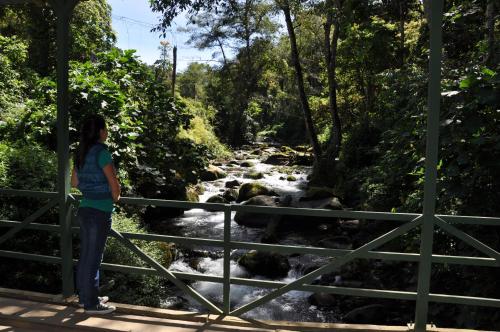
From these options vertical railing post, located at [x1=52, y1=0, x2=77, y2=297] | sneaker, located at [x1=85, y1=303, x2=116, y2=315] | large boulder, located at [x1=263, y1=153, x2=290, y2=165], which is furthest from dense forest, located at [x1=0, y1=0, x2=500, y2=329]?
large boulder, located at [x1=263, y1=153, x2=290, y2=165]

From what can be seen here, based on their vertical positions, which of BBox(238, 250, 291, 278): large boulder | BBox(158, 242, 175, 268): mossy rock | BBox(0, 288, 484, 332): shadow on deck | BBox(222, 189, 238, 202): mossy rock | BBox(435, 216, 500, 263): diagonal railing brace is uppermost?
BBox(435, 216, 500, 263): diagonal railing brace

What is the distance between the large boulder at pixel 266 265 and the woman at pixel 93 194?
5.77 m

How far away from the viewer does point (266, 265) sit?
32.1ft

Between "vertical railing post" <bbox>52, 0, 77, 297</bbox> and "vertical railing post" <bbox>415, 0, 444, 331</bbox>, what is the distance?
11.2ft

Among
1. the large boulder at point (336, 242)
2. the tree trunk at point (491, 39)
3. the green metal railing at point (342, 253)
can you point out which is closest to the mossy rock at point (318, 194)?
the large boulder at point (336, 242)

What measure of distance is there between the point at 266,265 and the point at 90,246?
603cm

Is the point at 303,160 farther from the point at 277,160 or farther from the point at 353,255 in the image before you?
the point at 353,255

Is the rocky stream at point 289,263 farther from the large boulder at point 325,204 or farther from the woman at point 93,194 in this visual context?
the woman at point 93,194

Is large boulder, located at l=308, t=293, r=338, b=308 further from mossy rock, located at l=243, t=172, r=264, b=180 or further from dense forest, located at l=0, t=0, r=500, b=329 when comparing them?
mossy rock, located at l=243, t=172, r=264, b=180

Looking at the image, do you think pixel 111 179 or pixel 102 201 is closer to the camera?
pixel 111 179

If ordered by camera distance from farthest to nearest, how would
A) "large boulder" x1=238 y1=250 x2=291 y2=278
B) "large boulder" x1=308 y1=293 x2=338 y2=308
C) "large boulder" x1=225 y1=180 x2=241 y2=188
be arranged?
"large boulder" x1=225 y1=180 x2=241 y2=188 → "large boulder" x1=238 y1=250 x2=291 y2=278 → "large boulder" x1=308 y1=293 x2=338 y2=308

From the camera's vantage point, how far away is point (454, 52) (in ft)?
31.7

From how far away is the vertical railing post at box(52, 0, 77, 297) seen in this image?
468 cm

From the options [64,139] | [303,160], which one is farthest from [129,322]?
[303,160]
